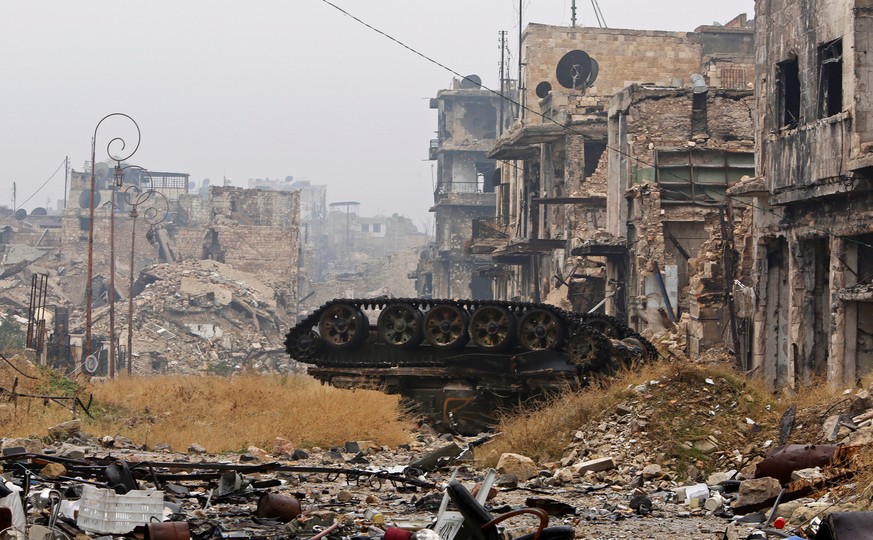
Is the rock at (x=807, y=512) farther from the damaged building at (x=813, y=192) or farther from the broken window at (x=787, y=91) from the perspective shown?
the broken window at (x=787, y=91)

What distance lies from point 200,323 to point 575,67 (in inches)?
752

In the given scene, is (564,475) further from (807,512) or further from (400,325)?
(400,325)

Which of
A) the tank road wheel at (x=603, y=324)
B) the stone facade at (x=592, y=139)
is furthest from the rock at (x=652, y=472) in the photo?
the stone facade at (x=592, y=139)

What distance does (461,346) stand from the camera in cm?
2050

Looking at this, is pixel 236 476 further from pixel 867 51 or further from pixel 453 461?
pixel 867 51

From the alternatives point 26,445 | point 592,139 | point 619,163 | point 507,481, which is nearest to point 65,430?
point 26,445

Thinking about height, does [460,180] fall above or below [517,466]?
above

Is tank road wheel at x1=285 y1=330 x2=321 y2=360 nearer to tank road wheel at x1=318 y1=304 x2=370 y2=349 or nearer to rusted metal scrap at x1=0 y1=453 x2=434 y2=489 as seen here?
tank road wheel at x1=318 y1=304 x2=370 y2=349

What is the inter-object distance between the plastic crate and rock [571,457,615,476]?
222 inches

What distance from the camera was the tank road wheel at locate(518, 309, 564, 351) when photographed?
65.6 ft

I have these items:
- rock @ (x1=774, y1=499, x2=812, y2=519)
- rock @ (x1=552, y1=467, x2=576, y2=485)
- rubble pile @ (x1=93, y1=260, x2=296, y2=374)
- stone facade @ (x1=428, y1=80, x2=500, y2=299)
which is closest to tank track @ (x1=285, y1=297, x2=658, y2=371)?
rock @ (x1=552, y1=467, x2=576, y2=485)

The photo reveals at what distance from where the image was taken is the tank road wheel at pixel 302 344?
70.7ft

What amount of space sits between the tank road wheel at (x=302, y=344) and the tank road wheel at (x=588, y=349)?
180 inches

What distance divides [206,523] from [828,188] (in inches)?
522
